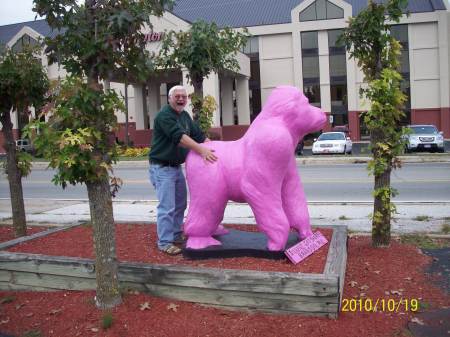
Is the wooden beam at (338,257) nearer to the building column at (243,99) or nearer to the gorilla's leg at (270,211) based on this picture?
the gorilla's leg at (270,211)

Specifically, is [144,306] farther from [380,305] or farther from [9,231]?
[9,231]

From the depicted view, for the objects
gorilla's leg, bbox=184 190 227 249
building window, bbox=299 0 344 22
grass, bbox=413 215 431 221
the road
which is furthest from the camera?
building window, bbox=299 0 344 22

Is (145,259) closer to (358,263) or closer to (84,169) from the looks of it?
(84,169)

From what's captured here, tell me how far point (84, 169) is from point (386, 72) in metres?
3.56

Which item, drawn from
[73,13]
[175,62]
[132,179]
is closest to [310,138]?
[132,179]

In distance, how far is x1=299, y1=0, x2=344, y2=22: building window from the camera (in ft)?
112

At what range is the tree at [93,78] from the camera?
3.76 metres

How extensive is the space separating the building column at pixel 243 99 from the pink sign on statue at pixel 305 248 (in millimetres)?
29019

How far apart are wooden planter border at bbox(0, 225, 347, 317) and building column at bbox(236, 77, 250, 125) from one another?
29.3 m

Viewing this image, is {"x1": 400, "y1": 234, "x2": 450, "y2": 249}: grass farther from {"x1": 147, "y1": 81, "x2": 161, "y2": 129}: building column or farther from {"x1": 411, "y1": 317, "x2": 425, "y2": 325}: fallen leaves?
{"x1": 147, "y1": 81, "x2": 161, "y2": 129}: building column

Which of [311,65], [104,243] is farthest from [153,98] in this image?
[104,243]

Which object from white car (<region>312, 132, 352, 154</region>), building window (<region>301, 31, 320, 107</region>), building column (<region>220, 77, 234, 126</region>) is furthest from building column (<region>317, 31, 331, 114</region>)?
white car (<region>312, 132, 352, 154</region>)

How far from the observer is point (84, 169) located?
12.6 feet

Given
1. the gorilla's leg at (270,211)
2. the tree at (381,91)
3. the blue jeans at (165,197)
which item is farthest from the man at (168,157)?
the tree at (381,91)
